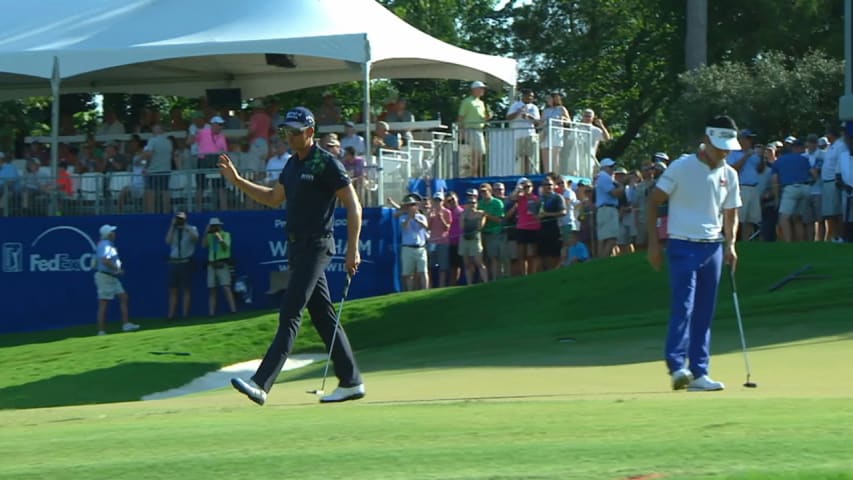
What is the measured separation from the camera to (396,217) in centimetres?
2605

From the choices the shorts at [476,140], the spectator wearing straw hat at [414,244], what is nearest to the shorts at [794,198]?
the spectator wearing straw hat at [414,244]

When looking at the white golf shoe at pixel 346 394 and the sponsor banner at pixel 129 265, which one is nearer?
the white golf shoe at pixel 346 394

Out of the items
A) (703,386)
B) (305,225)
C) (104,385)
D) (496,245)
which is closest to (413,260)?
(496,245)

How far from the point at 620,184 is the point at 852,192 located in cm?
422

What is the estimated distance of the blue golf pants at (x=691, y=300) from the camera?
11.1 m

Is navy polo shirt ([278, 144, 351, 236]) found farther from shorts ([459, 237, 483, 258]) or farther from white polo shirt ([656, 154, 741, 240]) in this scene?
shorts ([459, 237, 483, 258])

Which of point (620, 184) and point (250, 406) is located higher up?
point (620, 184)

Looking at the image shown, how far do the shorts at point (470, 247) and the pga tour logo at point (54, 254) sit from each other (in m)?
7.56

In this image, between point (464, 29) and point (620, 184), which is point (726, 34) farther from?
point (620, 184)

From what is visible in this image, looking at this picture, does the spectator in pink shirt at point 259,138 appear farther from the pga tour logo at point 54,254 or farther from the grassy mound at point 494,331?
the grassy mound at point 494,331

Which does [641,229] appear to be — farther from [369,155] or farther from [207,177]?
[207,177]

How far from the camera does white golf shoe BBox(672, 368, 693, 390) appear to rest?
10961 mm

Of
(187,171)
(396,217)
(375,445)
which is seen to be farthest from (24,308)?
(375,445)

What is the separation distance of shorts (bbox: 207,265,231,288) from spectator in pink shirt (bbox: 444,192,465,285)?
4.27 m
